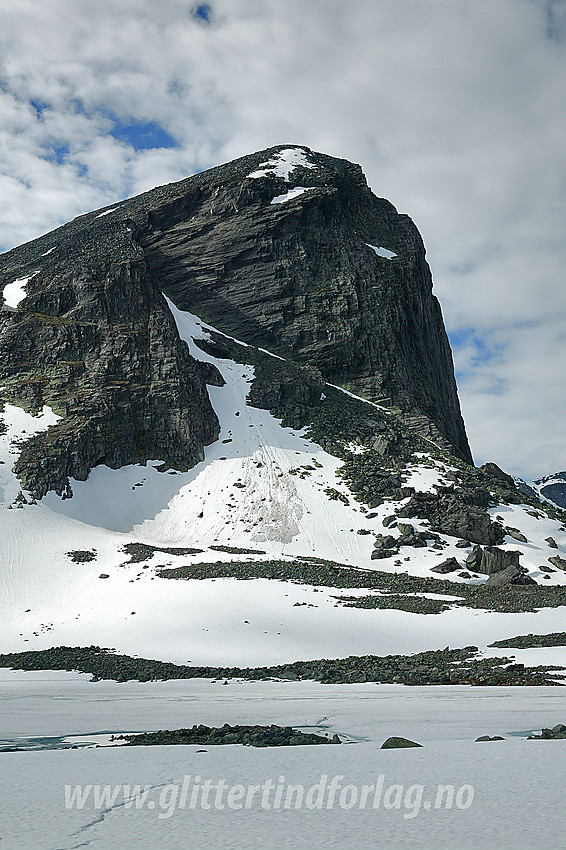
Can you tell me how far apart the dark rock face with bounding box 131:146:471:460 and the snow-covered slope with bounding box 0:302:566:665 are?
10274 millimetres

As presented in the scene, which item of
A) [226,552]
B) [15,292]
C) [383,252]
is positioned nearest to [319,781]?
[226,552]

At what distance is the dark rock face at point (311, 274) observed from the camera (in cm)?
7044

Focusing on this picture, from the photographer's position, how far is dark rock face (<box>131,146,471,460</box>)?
70.4 meters

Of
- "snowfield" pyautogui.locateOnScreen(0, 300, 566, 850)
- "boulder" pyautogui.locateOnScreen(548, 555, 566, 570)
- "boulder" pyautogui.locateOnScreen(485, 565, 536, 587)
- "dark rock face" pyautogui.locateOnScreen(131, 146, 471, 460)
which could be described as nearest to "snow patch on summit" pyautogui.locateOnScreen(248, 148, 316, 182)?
"dark rock face" pyautogui.locateOnScreen(131, 146, 471, 460)

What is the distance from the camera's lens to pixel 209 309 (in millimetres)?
75625

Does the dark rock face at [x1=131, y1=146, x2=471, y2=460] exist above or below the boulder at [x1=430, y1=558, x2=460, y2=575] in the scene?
above

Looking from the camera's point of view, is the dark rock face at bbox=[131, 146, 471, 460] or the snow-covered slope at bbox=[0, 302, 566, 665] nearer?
the snow-covered slope at bbox=[0, 302, 566, 665]

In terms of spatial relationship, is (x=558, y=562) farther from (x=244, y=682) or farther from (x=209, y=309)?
(x=209, y=309)

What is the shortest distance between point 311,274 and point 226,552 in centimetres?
4481

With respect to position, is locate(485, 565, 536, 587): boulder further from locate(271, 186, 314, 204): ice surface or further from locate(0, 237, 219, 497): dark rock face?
locate(271, 186, 314, 204): ice surface

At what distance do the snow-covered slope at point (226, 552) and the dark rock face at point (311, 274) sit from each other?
1027 centimetres

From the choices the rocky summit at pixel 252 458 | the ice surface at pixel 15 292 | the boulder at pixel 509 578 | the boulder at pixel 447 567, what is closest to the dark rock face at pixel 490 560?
the rocky summit at pixel 252 458

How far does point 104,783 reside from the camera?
485 cm

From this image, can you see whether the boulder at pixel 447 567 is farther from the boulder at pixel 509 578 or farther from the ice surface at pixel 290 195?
the ice surface at pixel 290 195
